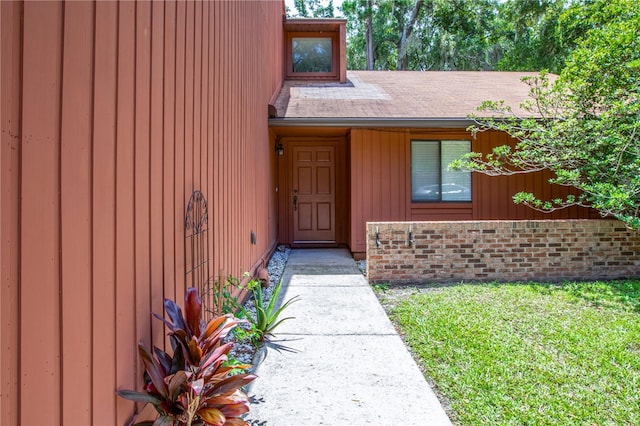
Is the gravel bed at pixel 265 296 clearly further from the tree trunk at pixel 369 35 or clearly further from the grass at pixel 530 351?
the tree trunk at pixel 369 35

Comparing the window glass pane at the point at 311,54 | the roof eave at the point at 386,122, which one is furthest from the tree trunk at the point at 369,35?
the roof eave at the point at 386,122

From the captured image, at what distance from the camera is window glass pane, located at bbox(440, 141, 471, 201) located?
780 cm

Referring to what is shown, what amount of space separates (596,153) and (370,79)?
248 inches

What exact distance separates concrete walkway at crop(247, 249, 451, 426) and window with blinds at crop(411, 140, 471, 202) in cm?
353

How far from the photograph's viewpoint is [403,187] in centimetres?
766

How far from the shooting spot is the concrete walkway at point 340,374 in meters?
2.50

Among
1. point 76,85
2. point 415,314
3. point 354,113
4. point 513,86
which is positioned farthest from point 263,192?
point 513,86

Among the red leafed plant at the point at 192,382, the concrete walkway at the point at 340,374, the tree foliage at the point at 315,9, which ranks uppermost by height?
the tree foliage at the point at 315,9

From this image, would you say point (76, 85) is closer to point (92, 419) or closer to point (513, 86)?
point (92, 419)

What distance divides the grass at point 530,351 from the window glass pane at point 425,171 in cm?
291

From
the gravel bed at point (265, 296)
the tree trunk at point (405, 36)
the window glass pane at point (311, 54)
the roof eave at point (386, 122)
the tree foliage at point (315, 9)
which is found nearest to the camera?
the gravel bed at point (265, 296)

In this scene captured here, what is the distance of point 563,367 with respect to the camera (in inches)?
120

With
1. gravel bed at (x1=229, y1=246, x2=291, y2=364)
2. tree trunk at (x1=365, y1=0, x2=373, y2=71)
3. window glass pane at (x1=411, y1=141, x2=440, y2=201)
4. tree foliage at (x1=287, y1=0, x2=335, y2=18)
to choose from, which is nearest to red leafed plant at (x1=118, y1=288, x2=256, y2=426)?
gravel bed at (x1=229, y1=246, x2=291, y2=364)

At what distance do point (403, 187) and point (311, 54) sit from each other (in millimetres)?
5193
